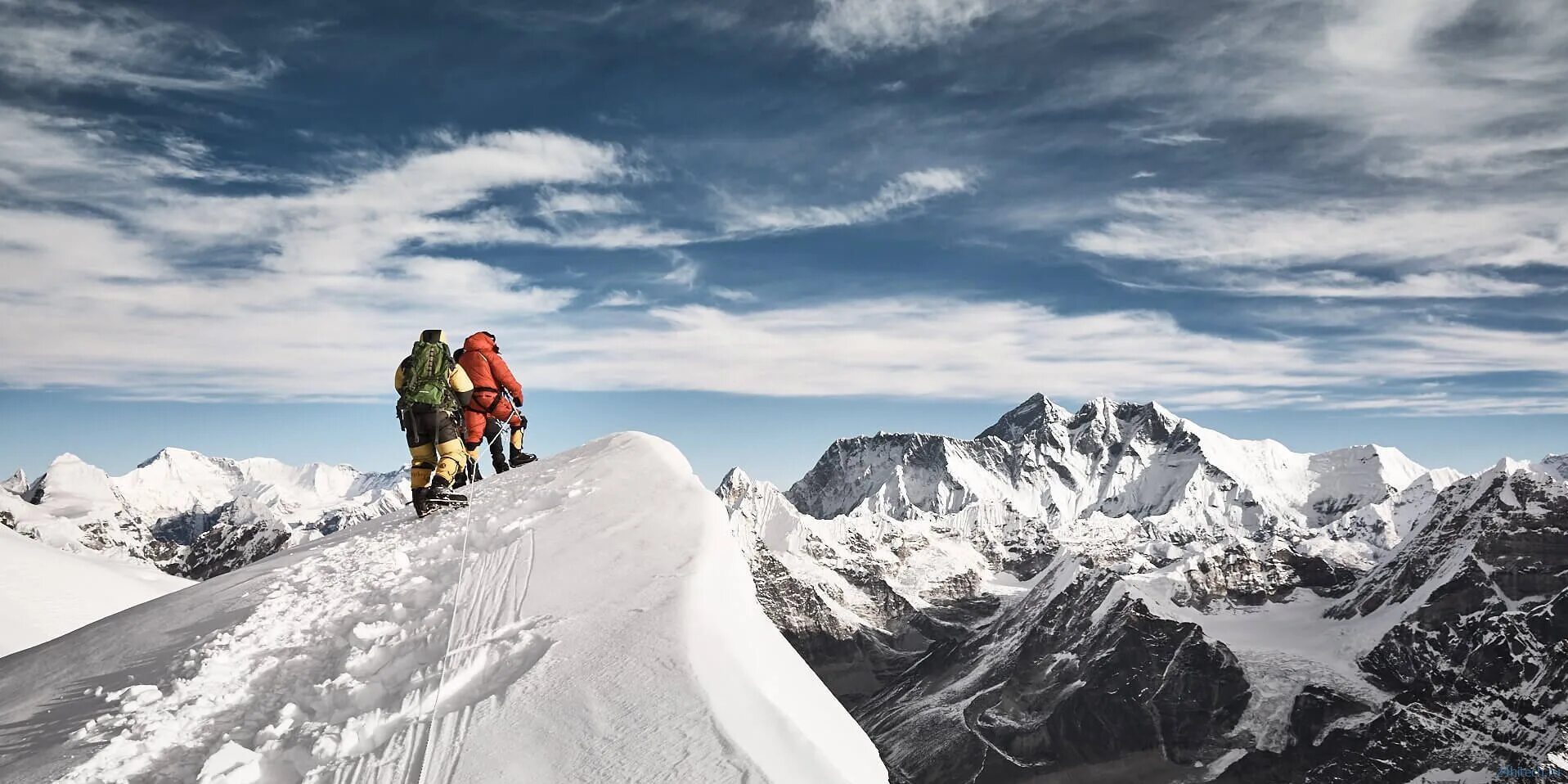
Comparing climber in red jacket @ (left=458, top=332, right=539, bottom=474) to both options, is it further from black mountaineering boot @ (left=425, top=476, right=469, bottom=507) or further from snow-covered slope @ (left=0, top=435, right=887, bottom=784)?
snow-covered slope @ (left=0, top=435, right=887, bottom=784)

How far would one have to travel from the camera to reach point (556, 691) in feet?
23.5

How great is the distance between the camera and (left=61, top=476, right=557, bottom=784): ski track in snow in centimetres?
668

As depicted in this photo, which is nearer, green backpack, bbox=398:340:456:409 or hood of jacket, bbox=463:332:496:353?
green backpack, bbox=398:340:456:409

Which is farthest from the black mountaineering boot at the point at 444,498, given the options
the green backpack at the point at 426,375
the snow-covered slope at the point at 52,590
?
the snow-covered slope at the point at 52,590

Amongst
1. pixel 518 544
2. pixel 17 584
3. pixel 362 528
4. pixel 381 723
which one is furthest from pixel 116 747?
pixel 17 584

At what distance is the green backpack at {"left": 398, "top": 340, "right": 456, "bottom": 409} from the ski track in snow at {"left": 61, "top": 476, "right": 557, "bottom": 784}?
4.89 m

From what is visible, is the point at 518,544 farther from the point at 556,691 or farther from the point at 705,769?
the point at 705,769

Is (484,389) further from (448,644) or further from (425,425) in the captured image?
(448,644)

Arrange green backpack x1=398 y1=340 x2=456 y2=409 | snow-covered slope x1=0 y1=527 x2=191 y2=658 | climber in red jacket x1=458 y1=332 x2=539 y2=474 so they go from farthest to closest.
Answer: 1. snow-covered slope x1=0 y1=527 x2=191 y2=658
2. climber in red jacket x1=458 y1=332 x2=539 y2=474
3. green backpack x1=398 y1=340 x2=456 y2=409

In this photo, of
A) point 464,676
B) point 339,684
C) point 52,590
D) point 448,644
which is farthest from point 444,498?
Answer: point 52,590

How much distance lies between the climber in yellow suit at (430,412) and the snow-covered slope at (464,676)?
372cm

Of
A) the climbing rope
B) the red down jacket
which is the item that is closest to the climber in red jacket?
the red down jacket

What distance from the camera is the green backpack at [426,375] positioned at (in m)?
15.6

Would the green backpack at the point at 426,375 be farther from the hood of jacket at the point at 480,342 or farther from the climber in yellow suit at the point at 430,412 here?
the hood of jacket at the point at 480,342
